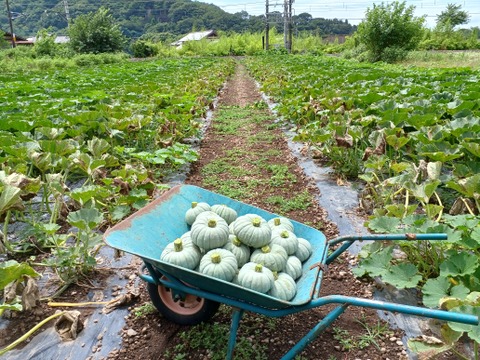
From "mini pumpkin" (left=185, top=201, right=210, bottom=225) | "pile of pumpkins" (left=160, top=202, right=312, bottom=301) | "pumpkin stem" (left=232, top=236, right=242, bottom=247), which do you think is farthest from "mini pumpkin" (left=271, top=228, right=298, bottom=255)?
"mini pumpkin" (left=185, top=201, right=210, bottom=225)

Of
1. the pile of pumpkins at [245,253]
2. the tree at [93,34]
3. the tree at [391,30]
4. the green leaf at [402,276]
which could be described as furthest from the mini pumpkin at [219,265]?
the tree at [93,34]

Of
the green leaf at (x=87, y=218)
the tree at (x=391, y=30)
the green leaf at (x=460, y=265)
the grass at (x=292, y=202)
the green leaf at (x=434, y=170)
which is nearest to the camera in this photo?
the green leaf at (x=460, y=265)

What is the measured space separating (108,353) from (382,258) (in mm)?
1935

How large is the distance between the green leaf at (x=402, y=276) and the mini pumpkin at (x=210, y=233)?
1111 mm

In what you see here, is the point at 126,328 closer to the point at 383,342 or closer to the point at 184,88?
the point at 383,342

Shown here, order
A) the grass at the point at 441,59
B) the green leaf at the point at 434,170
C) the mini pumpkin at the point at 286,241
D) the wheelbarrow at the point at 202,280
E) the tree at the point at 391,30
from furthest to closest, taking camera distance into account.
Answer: the tree at the point at 391,30 < the grass at the point at 441,59 < the green leaf at the point at 434,170 < the mini pumpkin at the point at 286,241 < the wheelbarrow at the point at 202,280

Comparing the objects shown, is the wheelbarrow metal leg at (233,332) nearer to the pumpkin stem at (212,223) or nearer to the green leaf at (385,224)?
the pumpkin stem at (212,223)

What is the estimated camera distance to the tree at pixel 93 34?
41469 millimetres

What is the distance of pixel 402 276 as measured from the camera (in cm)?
250

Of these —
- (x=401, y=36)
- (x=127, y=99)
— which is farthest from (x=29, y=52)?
(x=127, y=99)

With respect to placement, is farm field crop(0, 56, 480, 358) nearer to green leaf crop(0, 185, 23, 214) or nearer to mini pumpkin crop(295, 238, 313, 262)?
green leaf crop(0, 185, 23, 214)

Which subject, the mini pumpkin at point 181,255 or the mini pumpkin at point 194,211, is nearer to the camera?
the mini pumpkin at point 181,255

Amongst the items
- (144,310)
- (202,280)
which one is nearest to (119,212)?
(144,310)

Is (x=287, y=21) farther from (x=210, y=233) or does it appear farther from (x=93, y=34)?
(x=210, y=233)
